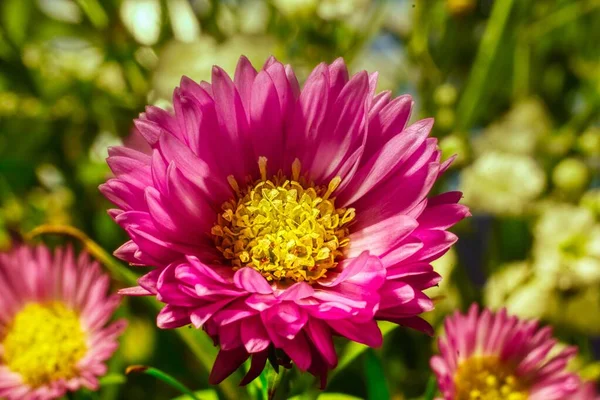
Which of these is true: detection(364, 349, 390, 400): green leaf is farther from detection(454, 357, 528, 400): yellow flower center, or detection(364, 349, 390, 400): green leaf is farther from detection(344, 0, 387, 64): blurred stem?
detection(344, 0, 387, 64): blurred stem

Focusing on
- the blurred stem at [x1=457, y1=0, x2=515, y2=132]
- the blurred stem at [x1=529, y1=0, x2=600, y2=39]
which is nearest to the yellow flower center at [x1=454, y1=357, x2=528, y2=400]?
the blurred stem at [x1=457, y1=0, x2=515, y2=132]

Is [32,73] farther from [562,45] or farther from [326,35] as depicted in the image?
[562,45]

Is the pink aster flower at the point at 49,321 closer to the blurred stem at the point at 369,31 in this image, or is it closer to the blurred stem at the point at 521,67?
the blurred stem at the point at 369,31

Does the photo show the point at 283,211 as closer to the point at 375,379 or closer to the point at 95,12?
the point at 375,379

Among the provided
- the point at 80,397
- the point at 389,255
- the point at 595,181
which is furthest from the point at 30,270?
the point at 595,181

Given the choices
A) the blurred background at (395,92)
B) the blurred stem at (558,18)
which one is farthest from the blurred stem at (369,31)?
the blurred stem at (558,18)

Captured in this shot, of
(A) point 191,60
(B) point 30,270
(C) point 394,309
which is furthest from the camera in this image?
(A) point 191,60

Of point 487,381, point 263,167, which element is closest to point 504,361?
point 487,381
